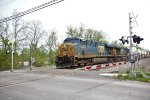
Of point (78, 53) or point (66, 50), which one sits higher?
point (66, 50)

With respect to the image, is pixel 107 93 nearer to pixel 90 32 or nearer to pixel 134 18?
pixel 134 18

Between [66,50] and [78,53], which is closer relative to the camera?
[66,50]

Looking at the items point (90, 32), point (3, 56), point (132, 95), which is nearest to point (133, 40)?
point (132, 95)

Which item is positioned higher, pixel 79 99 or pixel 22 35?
pixel 22 35

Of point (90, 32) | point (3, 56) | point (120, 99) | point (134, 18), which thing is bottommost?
point (120, 99)

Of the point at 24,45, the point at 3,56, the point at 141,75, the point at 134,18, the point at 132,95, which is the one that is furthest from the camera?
the point at 24,45

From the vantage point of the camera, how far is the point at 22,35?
146 feet

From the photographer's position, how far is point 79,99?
8.62 meters

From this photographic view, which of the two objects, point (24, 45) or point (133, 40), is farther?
point (24, 45)

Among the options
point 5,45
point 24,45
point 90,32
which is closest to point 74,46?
point 5,45

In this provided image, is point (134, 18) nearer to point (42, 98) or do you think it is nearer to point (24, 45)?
point (42, 98)

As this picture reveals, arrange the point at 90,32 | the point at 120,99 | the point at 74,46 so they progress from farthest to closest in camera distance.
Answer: the point at 90,32 → the point at 74,46 → the point at 120,99

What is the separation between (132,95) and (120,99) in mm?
1061

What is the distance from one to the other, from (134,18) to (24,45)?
30056 mm
